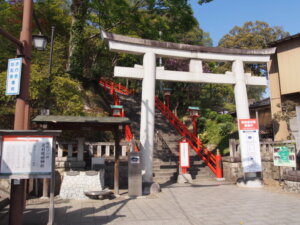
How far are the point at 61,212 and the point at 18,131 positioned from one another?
2770 mm

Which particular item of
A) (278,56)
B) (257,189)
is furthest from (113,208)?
(278,56)

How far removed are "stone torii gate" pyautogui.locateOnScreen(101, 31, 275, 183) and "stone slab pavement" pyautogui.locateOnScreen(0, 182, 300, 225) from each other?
6.42 feet

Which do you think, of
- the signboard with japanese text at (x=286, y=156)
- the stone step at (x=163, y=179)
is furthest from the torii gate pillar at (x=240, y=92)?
the stone step at (x=163, y=179)

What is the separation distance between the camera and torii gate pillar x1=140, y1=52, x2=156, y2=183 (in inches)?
368

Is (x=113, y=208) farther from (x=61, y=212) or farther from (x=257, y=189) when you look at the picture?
(x=257, y=189)

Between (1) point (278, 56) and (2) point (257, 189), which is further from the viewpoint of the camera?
(1) point (278, 56)

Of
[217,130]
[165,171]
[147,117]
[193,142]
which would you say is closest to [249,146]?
[165,171]

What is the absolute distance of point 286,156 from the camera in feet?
30.2

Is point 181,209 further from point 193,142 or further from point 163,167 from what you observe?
point 193,142

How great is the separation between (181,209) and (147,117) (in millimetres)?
3894

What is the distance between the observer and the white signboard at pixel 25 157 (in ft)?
15.2

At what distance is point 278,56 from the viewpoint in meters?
13.9

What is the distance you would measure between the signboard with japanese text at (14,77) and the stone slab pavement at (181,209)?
2.92 meters

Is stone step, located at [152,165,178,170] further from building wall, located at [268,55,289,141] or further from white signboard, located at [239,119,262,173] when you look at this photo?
building wall, located at [268,55,289,141]
